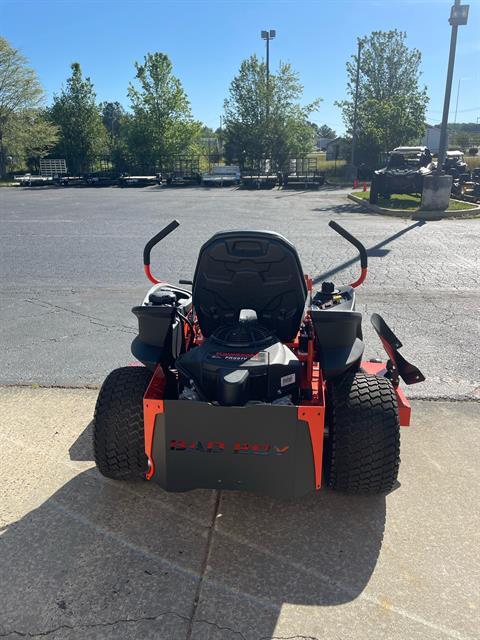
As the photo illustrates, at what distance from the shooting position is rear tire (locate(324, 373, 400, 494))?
2.73m

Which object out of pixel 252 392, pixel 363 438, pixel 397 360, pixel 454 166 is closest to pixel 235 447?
pixel 252 392

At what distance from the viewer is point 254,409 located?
7.75ft

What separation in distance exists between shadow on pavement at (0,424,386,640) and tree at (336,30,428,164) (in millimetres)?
33909

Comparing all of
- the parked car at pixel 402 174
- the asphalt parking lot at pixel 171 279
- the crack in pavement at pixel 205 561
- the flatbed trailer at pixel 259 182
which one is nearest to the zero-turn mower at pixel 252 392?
the crack in pavement at pixel 205 561

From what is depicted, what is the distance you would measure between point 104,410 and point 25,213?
16676 mm

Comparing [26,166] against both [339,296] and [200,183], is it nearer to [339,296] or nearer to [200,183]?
[200,183]

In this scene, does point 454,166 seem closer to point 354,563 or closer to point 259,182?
point 259,182

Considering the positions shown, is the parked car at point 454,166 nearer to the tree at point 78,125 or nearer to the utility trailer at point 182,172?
the utility trailer at point 182,172

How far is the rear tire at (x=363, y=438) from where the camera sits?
2729 mm

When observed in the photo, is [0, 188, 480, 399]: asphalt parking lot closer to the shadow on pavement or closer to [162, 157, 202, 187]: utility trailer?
the shadow on pavement

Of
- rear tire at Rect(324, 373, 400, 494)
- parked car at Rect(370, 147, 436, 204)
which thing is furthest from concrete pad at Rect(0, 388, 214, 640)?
parked car at Rect(370, 147, 436, 204)

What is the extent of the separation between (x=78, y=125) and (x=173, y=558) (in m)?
45.4

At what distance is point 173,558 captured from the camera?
8.39 ft

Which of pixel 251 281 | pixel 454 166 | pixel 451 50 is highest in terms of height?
pixel 451 50
